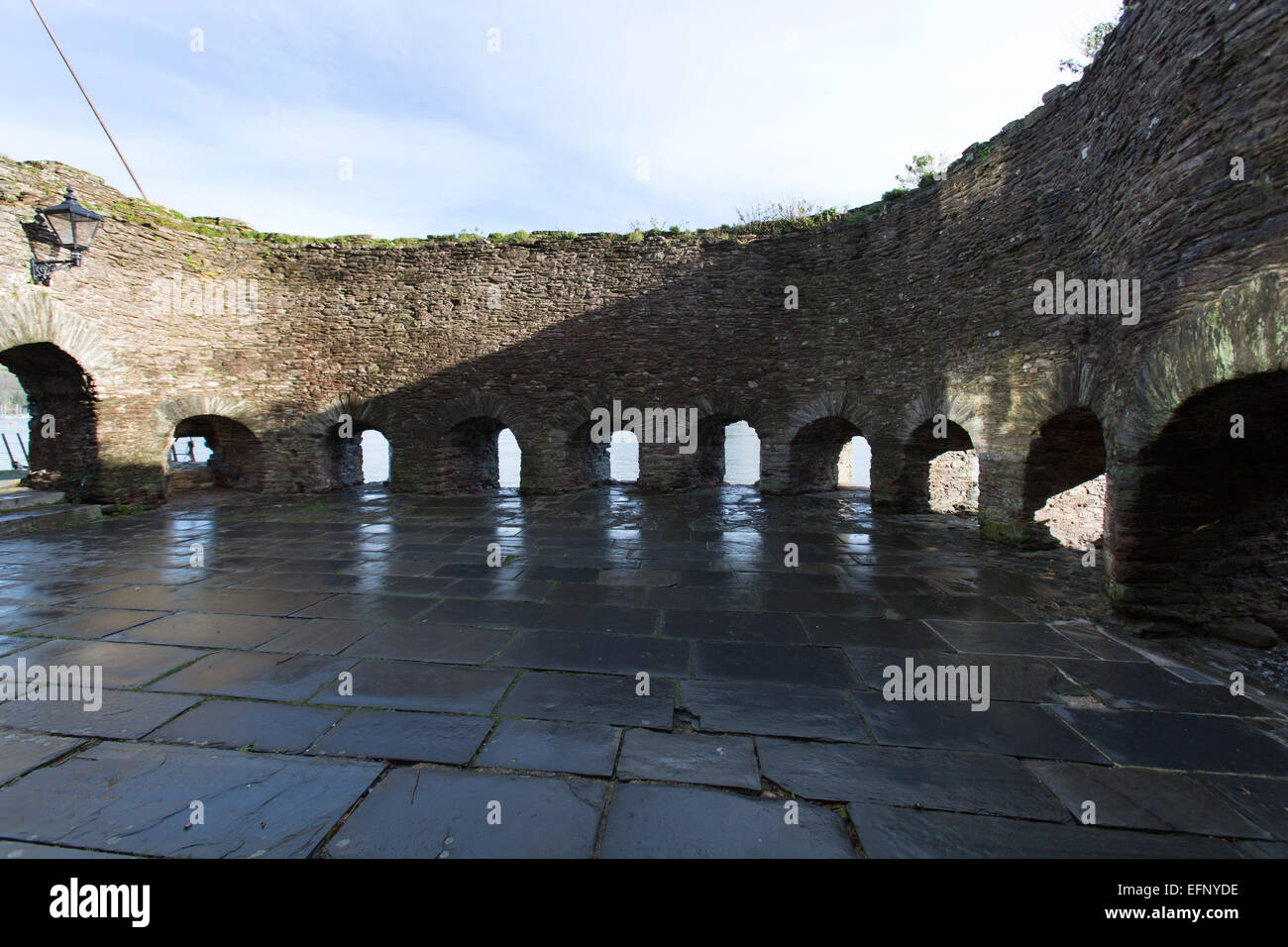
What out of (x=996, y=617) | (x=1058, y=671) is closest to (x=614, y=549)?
(x=996, y=617)

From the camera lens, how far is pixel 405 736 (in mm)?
2426

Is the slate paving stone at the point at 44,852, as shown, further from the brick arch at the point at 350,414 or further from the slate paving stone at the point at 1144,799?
the brick arch at the point at 350,414

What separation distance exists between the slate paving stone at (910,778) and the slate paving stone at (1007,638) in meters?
1.34

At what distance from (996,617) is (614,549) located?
3791mm

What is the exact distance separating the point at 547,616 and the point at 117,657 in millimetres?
2652

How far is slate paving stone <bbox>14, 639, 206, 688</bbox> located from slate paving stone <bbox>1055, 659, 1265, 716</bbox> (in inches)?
210

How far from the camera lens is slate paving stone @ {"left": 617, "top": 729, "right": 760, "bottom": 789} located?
2156 mm

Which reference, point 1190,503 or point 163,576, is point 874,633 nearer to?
point 1190,503

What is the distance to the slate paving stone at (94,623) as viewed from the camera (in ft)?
11.9

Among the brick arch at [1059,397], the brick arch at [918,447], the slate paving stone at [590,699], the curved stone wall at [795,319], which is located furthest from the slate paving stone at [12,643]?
the brick arch at [918,447]

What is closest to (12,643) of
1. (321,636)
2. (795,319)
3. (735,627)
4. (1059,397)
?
(321,636)

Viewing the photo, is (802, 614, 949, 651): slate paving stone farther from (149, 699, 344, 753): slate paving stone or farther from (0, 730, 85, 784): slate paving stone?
(0, 730, 85, 784): slate paving stone

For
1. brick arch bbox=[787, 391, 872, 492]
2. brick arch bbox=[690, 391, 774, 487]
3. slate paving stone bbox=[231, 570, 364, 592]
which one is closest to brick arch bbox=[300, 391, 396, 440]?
brick arch bbox=[690, 391, 774, 487]
